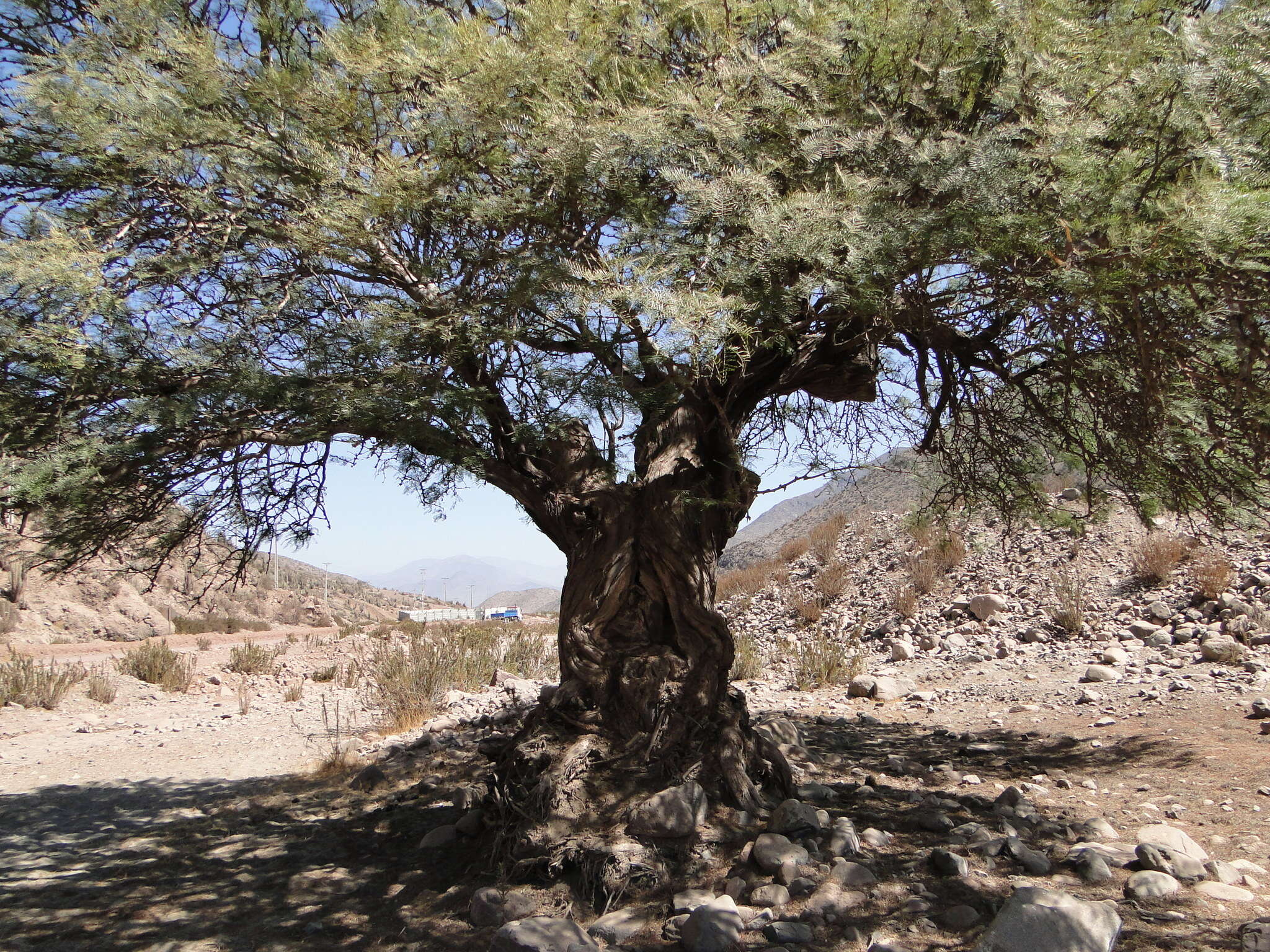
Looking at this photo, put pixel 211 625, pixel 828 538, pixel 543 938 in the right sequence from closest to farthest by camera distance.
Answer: pixel 543 938 → pixel 828 538 → pixel 211 625

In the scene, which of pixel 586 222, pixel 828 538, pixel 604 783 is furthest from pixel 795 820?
pixel 828 538

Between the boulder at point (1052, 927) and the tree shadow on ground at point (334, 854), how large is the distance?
232mm

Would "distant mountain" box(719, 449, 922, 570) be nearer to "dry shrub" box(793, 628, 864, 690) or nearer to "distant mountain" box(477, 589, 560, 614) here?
"dry shrub" box(793, 628, 864, 690)

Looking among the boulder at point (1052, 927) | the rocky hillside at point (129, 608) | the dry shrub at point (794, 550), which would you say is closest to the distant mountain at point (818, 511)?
the dry shrub at point (794, 550)

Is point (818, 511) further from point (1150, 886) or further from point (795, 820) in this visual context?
point (1150, 886)

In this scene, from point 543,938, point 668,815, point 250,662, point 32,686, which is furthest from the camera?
point 250,662

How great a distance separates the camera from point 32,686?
10.3 meters

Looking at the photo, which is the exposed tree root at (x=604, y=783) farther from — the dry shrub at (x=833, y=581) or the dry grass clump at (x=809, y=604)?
the dry shrub at (x=833, y=581)

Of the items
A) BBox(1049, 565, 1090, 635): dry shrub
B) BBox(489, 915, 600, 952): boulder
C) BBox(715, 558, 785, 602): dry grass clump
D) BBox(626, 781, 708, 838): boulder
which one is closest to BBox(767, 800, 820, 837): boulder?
BBox(626, 781, 708, 838): boulder

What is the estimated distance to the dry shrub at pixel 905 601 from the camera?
13953 mm

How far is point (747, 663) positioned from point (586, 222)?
8.89 metres

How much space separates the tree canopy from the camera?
3.25 meters

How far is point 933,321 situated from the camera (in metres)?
4.12

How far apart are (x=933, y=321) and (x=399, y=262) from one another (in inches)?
111
